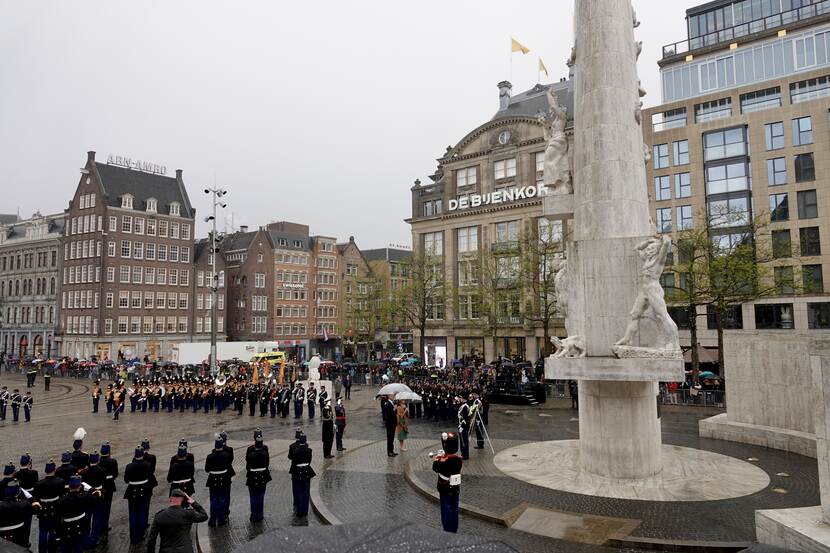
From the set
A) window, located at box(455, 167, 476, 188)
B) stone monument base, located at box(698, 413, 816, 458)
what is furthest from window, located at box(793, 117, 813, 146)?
stone monument base, located at box(698, 413, 816, 458)

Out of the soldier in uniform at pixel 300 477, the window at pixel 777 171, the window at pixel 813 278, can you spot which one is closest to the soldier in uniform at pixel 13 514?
the soldier in uniform at pixel 300 477

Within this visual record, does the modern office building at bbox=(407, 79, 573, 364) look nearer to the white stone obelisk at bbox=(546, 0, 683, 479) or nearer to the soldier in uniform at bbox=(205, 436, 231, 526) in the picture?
the white stone obelisk at bbox=(546, 0, 683, 479)

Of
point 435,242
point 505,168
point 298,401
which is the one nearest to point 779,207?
point 505,168

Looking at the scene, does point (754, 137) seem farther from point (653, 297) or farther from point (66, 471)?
point (66, 471)

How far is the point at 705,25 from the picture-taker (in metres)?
51.4

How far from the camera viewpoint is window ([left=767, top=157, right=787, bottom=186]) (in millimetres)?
43625

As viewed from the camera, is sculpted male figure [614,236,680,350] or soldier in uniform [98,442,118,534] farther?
sculpted male figure [614,236,680,350]

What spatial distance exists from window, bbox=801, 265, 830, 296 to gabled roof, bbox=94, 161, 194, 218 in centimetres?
6545

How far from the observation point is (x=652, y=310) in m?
12.6

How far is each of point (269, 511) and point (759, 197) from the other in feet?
153

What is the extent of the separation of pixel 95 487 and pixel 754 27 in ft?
191

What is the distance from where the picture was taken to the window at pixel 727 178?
45.2 meters

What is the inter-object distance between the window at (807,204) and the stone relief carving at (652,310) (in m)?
39.2

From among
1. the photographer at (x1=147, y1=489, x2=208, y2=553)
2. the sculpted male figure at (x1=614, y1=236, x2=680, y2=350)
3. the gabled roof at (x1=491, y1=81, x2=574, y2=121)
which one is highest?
the gabled roof at (x1=491, y1=81, x2=574, y2=121)
